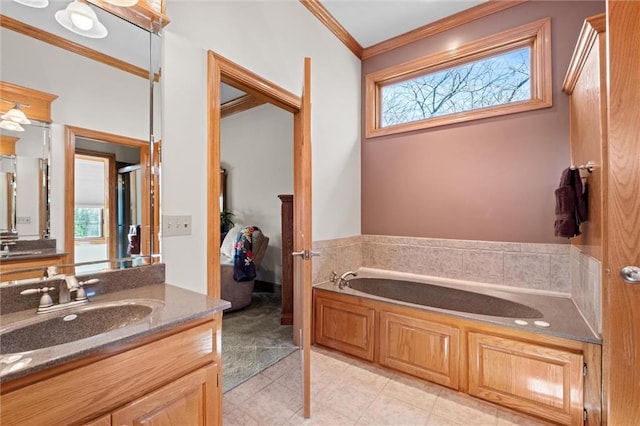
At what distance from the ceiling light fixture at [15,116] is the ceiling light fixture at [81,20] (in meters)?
0.44

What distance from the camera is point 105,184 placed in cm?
142

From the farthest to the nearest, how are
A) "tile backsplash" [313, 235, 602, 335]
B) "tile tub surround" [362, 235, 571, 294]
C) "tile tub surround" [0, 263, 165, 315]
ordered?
"tile tub surround" [362, 235, 571, 294] → "tile backsplash" [313, 235, 602, 335] → "tile tub surround" [0, 263, 165, 315]

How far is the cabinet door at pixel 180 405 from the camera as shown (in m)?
0.88

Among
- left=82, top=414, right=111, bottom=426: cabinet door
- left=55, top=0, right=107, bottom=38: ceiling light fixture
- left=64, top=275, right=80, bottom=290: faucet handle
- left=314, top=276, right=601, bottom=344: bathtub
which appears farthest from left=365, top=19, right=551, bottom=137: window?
left=82, top=414, right=111, bottom=426: cabinet door

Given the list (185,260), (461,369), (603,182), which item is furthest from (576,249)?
(185,260)

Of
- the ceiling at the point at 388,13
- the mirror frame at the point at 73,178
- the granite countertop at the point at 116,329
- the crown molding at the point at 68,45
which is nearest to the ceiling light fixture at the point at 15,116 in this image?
the mirror frame at the point at 73,178

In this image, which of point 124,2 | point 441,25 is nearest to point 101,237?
point 124,2

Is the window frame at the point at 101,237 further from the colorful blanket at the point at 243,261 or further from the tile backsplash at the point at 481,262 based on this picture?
the colorful blanket at the point at 243,261

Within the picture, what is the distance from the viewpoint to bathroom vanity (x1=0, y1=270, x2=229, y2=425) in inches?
27.7

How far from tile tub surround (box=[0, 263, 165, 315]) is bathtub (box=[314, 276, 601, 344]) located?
4.71 feet

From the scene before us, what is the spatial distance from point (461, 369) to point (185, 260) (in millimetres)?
1860

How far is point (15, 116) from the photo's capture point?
3.71ft

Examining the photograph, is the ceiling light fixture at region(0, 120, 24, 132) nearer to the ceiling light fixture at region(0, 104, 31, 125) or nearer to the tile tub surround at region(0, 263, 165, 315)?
the ceiling light fixture at region(0, 104, 31, 125)

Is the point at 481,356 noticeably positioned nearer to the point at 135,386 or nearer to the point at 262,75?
the point at 135,386
